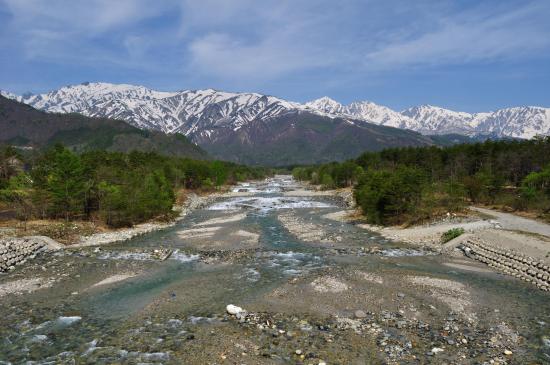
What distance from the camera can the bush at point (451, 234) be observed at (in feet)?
148

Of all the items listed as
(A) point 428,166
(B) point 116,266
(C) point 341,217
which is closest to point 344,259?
(B) point 116,266

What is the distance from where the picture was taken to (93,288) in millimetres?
28703

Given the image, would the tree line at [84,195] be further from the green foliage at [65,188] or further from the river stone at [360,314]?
the river stone at [360,314]

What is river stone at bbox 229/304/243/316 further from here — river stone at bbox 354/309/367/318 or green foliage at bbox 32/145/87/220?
green foliage at bbox 32/145/87/220

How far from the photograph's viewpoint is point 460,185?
65.4m

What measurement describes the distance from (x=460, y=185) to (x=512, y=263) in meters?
34.8

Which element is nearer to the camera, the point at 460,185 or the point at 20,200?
the point at 20,200

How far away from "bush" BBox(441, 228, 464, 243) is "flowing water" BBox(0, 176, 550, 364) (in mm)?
6358

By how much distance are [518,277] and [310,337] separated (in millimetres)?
21292

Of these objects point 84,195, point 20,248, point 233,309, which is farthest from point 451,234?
point 84,195

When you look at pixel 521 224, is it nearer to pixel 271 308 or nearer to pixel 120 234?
pixel 271 308

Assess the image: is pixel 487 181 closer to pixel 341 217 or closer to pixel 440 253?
pixel 341 217

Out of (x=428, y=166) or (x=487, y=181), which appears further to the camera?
(x=428, y=166)

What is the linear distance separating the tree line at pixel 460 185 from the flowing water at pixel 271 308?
1810 cm
